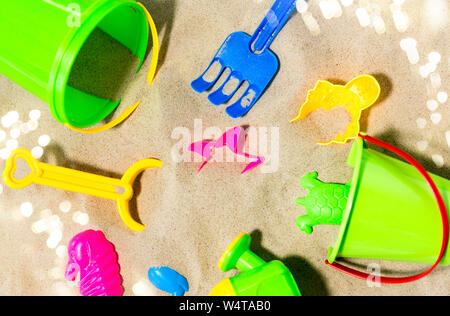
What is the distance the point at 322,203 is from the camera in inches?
32.2

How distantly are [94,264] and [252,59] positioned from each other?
568mm

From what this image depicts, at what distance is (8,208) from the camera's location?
3.11 ft

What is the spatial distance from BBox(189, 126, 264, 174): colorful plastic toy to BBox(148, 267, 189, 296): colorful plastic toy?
23 centimetres

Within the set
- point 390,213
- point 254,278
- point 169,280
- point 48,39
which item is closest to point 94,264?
point 169,280

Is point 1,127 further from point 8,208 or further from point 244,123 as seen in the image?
point 244,123

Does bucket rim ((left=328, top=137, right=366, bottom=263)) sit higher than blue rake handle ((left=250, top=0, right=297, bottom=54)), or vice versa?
blue rake handle ((left=250, top=0, right=297, bottom=54))

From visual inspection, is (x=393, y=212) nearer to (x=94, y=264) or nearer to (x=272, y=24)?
(x=272, y=24)

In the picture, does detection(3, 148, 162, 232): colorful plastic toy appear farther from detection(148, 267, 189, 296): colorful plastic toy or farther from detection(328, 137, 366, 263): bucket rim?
detection(328, 137, 366, 263): bucket rim

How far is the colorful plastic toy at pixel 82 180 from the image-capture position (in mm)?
895

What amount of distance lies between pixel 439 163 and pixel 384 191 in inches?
8.4

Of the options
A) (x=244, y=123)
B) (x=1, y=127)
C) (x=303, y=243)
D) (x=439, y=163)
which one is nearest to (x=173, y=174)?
(x=244, y=123)

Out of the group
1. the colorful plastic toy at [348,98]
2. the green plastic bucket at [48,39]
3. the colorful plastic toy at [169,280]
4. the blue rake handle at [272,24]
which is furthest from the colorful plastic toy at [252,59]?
the colorful plastic toy at [169,280]

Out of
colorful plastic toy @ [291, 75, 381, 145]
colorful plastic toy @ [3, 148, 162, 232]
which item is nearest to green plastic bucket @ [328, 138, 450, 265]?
colorful plastic toy @ [291, 75, 381, 145]

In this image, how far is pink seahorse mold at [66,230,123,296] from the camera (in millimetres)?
896
